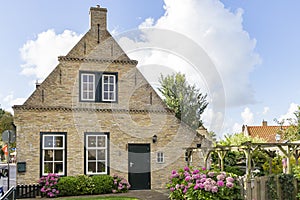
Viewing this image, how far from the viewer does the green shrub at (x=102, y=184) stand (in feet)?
48.7

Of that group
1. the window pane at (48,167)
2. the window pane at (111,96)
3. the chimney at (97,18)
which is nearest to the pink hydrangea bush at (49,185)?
the window pane at (48,167)

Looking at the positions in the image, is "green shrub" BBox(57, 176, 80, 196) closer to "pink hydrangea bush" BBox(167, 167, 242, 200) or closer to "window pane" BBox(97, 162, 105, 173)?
"window pane" BBox(97, 162, 105, 173)

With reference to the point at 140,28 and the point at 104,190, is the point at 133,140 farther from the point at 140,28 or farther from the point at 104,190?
the point at 140,28

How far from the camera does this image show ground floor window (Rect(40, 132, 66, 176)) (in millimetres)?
14945

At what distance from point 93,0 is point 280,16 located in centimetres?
811

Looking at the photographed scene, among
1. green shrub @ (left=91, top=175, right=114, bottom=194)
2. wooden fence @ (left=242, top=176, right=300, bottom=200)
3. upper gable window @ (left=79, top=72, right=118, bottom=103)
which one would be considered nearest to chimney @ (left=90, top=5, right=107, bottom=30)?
upper gable window @ (left=79, top=72, right=118, bottom=103)

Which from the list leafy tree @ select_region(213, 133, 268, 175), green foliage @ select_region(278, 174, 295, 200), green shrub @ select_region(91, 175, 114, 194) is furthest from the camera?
leafy tree @ select_region(213, 133, 268, 175)

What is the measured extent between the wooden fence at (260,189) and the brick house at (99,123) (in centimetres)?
520

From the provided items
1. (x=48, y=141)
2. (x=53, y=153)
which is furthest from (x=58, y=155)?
(x=48, y=141)

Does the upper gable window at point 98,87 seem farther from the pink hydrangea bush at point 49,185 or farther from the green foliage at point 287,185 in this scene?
the green foliage at point 287,185

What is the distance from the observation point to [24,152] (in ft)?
48.0

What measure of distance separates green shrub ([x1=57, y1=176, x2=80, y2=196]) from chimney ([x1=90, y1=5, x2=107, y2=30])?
6.45 m

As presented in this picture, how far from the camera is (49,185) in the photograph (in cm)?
1437

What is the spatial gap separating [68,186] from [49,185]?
28.0 inches
